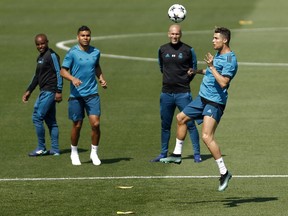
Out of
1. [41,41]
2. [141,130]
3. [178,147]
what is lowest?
[141,130]

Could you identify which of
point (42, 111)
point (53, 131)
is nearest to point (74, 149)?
point (53, 131)

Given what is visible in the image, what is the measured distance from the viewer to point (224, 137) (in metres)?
24.1

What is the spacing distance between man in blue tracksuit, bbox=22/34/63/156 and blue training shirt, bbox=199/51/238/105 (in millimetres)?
4688

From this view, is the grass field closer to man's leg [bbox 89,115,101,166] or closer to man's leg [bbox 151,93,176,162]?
man's leg [bbox 89,115,101,166]

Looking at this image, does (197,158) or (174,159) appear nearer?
(174,159)

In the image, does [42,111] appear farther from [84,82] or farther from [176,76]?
[176,76]

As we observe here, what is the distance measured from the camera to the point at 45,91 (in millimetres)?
22672

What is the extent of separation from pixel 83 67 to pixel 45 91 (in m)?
1.94

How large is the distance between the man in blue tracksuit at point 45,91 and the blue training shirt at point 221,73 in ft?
15.4

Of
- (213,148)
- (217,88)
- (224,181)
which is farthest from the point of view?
(217,88)

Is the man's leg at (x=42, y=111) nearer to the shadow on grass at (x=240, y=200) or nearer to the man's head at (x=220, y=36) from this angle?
the man's head at (x=220, y=36)

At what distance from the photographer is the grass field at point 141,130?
17.9 m

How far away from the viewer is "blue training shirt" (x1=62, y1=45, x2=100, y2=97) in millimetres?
20984

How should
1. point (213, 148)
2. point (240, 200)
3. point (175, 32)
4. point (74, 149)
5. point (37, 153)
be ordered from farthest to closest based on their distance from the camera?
1. point (37, 153)
2. point (175, 32)
3. point (74, 149)
4. point (213, 148)
5. point (240, 200)
